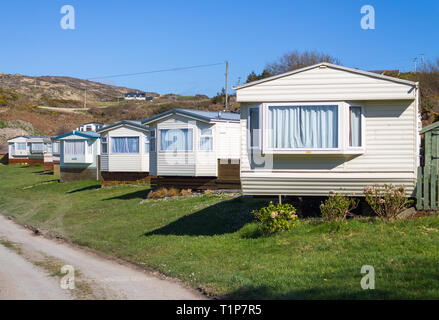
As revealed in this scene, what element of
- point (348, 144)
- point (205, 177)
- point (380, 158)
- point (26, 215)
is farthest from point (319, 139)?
point (26, 215)

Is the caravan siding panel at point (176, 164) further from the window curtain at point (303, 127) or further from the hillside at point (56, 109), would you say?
the hillside at point (56, 109)

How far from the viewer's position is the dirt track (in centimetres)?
816

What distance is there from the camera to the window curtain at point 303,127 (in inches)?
468

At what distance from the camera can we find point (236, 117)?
933 inches

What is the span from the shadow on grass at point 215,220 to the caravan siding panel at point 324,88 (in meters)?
3.52

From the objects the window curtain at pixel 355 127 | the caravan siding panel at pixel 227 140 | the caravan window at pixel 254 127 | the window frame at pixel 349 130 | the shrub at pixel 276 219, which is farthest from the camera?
the caravan siding panel at pixel 227 140

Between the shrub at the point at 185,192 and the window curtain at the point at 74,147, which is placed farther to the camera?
the window curtain at the point at 74,147

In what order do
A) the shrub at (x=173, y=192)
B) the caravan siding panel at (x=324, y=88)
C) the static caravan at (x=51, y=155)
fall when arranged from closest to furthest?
the caravan siding panel at (x=324, y=88)
the shrub at (x=173, y=192)
the static caravan at (x=51, y=155)

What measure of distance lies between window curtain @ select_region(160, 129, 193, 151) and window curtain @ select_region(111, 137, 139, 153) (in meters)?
5.85

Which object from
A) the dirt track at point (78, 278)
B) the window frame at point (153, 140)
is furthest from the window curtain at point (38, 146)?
the dirt track at point (78, 278)

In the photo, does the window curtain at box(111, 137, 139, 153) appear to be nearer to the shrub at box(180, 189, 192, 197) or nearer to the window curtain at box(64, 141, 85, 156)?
the window curtain at box(64, 141, 85, 156)

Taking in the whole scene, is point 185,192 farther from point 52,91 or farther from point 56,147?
point 52,91

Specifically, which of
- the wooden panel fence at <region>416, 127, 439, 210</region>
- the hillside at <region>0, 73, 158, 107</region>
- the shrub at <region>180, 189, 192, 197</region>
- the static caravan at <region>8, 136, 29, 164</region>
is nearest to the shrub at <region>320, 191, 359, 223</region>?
the wooden panel fence at <region>416, 127, 439, 210</region>
